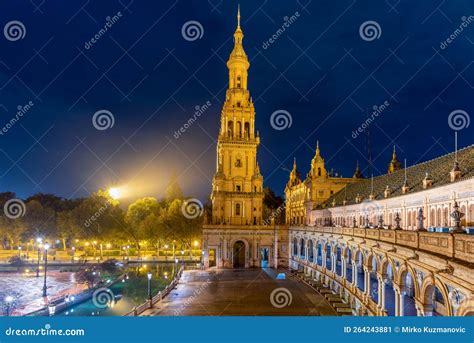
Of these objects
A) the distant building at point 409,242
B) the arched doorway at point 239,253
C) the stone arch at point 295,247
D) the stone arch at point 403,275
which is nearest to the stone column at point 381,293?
the distant building at point 409,242

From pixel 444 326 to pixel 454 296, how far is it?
1799mm

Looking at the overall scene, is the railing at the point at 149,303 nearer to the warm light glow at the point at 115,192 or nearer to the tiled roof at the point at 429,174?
the tiled roof at the point at 429,174

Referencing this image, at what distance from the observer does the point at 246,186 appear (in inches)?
2496

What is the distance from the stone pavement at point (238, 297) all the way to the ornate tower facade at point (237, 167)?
13.0 m

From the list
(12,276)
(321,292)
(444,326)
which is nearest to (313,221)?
(321,292)

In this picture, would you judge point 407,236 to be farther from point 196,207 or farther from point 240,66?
point 196,207

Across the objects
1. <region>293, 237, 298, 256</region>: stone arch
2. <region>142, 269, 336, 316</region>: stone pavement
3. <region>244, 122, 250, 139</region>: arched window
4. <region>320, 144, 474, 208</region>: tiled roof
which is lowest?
<region>142, 269, 336, 316</region>: stone pavement

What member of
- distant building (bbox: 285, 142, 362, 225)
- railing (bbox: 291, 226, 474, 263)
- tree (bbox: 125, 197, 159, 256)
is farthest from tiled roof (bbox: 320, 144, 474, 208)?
tree (bbox: 125, 197, 159, 256)

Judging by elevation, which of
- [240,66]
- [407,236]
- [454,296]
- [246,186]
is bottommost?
[454,296]

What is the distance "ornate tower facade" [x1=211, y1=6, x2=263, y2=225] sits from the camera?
62188 millimetres

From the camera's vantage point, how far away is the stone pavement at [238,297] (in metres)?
30.7

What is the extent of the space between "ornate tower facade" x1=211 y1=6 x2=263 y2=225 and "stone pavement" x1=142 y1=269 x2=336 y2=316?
512 inches

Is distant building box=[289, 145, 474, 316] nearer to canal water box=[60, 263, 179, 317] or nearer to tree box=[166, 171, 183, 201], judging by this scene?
canal water box=[60, 263, 179, 317]

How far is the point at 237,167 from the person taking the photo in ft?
207
